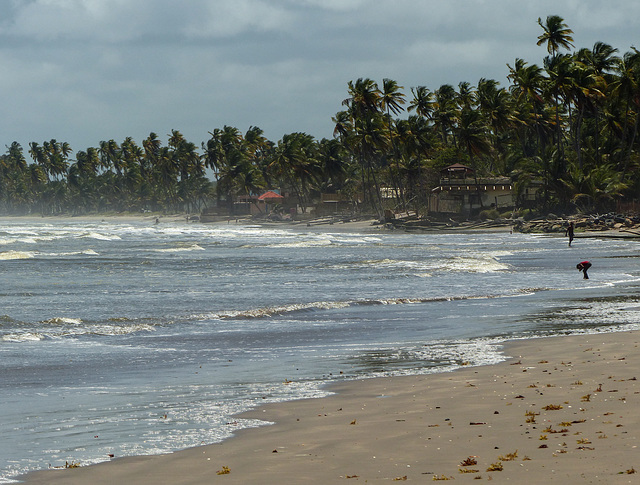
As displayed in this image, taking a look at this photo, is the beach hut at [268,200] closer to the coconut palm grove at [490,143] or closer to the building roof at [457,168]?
the coconut palm grove at [490,143]

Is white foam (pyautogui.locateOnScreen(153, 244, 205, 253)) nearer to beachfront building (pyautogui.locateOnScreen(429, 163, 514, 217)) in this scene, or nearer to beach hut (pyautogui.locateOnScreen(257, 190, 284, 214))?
beachfront building (pyautogui.locateOnScreen(429, 163, 514, 217))

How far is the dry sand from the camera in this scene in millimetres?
6293

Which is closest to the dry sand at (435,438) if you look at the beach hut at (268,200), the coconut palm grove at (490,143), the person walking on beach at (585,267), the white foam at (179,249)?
the person walking on beach at (585,267)

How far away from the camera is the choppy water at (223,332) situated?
8.75 metres

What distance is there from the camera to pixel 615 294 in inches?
872

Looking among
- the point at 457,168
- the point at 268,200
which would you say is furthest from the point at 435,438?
the point at 268,200

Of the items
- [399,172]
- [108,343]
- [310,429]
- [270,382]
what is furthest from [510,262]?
[399,172]

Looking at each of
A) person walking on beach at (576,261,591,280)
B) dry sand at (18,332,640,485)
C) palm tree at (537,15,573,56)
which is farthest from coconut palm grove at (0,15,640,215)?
dry sand at (18,332,640,485)

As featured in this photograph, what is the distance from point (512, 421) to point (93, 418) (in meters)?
4.58

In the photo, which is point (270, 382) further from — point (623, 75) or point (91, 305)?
point (623, 75)

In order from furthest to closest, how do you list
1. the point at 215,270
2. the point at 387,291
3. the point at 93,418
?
the point at 215,270 → the point at 387,291 → the point at 93,418

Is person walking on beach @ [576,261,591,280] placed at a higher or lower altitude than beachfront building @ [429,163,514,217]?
lower

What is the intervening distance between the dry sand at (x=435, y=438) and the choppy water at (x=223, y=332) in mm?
670

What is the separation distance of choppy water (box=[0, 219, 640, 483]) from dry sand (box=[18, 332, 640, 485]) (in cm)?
67
